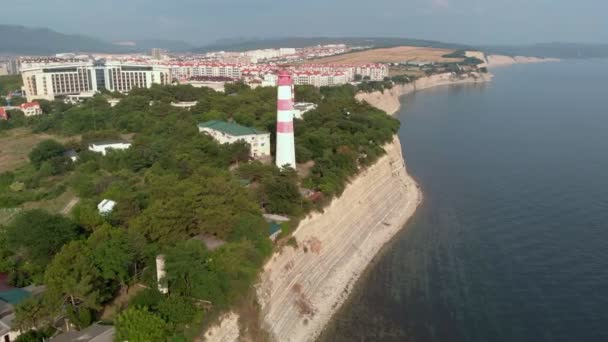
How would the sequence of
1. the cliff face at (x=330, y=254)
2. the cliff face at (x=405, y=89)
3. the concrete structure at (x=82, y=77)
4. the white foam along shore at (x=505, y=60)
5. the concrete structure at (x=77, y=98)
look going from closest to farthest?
the cliff face at (x=330, y=254)
the concrete structure at (x=77, y=98)
the concrete structure at (x=82, y=77)
the cliff face at (x=405, y=89)
the white foam along shore at (x=505, y=60)

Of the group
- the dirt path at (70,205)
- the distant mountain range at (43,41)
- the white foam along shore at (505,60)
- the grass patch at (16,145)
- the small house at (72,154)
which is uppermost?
the small house at (72,154)

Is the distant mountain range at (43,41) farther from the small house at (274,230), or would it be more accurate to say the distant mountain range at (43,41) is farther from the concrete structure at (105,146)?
the small house at (274,230)

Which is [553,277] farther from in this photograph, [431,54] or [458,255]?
[431,54]

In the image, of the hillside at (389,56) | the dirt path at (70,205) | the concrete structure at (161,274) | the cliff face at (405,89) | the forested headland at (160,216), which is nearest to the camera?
the forested headland at (160,216)

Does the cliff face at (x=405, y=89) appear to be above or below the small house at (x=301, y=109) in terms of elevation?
Result: below

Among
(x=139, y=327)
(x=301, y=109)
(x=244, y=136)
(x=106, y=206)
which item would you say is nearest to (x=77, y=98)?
(x=301, y=109)

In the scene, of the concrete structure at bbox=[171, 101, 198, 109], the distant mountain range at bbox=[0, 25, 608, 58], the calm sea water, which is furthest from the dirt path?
the distant mountain range at bbox=[0, 25, 608, 58]

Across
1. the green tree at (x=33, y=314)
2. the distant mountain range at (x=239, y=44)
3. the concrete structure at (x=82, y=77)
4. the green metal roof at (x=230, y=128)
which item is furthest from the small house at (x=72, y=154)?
the distant mountain range at (x=239, y=44)

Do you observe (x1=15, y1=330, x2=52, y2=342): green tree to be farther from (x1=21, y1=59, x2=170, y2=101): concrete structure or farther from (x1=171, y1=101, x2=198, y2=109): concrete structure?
(x1=21, y1=59, x2=170, y2=101): concrete structure
